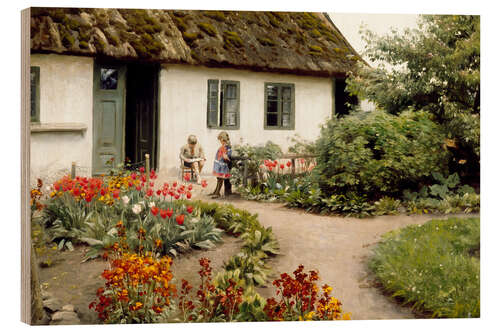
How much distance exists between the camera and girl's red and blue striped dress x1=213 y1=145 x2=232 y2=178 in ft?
20.3

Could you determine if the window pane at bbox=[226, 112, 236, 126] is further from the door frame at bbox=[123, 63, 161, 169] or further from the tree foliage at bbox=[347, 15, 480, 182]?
the tree foliage at bbox=[347, 15, 480, 182]

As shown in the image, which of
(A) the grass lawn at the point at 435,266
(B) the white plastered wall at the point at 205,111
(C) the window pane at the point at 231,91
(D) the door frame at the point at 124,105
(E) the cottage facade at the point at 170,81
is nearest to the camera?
(A) the grass lawn at the point at 435,266

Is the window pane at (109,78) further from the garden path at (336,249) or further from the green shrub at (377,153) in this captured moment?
the green shrub at (377,153)

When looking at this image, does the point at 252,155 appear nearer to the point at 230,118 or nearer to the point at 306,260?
the point at 230,118

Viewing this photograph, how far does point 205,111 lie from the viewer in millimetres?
6434

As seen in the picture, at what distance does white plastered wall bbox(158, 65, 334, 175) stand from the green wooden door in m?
0.47

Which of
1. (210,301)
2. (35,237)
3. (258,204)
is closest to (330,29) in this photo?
(258,204)

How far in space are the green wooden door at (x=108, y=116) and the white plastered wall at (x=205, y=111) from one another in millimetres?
473

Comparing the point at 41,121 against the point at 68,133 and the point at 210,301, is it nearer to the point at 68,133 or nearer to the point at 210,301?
the point at 68,133

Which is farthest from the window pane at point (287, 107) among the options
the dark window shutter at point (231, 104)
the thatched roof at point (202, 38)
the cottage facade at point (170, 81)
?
the dark window shutter at point (231, 104)

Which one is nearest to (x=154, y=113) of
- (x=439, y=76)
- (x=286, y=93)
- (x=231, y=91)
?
(x=231, y=91)

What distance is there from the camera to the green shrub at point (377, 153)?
6363 mm

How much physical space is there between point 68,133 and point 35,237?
1063 mm

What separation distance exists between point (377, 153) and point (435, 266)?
1.76 metres
